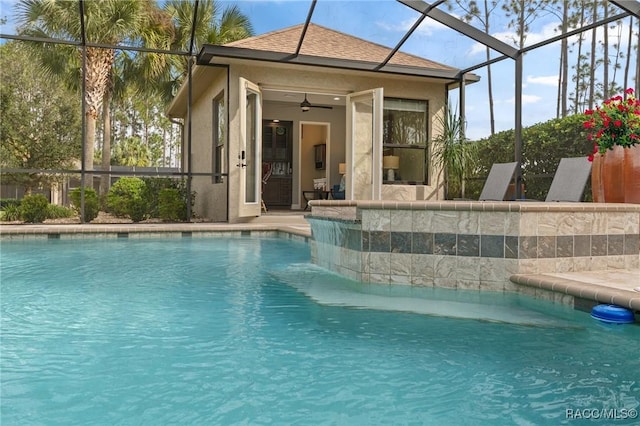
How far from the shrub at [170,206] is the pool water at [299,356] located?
584 centimetres

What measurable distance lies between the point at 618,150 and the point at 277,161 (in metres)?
9.68

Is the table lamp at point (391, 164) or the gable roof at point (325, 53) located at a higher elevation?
the gable roof at point (325, 53)

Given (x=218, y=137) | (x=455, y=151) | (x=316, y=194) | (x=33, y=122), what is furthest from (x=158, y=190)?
(x=33, y=122)

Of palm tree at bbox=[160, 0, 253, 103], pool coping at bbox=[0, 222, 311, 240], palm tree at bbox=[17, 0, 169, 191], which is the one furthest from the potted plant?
palm tree at bbox=[160, 0, 253, 103]

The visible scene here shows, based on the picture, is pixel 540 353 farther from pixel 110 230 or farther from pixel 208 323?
pixel 110 230

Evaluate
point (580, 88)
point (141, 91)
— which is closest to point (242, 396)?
point (141, 91)

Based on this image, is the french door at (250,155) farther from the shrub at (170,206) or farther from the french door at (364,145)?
the french door at (364,145)

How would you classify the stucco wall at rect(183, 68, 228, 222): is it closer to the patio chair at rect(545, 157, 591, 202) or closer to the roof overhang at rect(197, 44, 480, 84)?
the roof overhang at rect(197, 44, 480, 84)

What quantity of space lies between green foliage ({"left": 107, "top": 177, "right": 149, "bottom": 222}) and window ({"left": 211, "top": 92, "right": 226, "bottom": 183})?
1.46 metres

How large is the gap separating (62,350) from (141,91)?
13534 millimetres

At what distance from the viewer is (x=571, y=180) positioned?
6.48 meters

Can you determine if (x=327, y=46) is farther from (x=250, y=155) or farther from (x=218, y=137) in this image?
(x=218, y=137)

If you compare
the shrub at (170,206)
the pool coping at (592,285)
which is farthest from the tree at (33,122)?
the pool coping at (592,285)

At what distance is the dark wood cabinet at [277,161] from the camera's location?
13.6 meters
